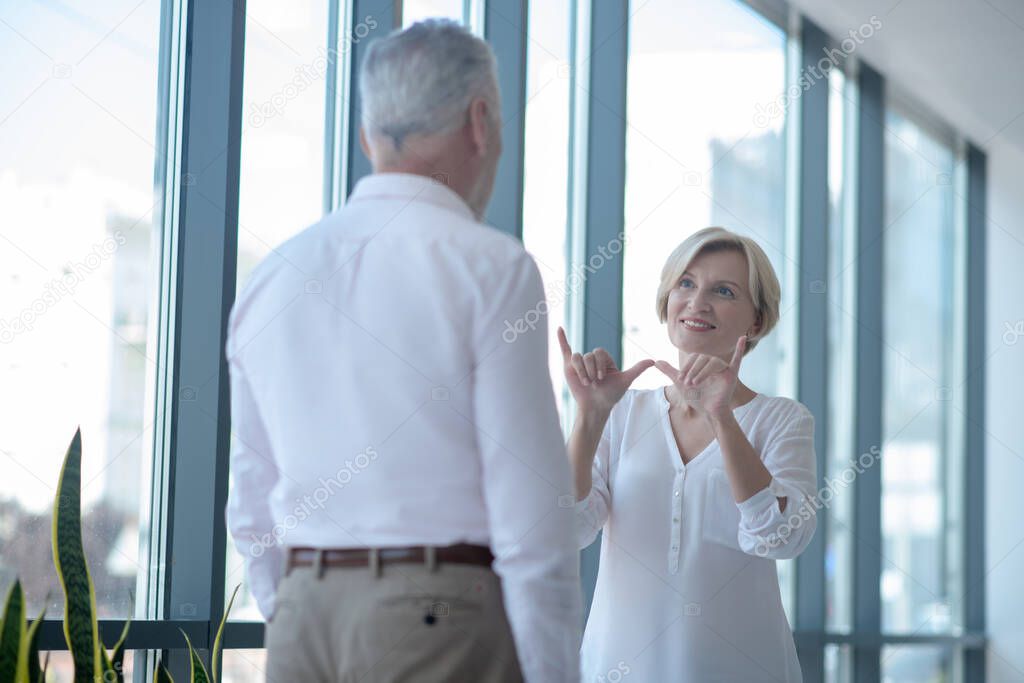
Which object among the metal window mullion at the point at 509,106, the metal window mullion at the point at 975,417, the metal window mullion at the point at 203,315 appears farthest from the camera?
the metal window mullion at the point at 975,417

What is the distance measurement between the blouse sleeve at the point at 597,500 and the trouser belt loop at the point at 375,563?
89cm

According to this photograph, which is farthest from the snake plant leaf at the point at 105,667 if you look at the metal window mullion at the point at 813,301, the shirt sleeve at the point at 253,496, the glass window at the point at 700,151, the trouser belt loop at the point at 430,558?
the metal window mullion at the point at 813,301

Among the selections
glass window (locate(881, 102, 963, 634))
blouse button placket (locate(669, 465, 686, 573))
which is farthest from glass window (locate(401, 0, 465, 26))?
glass window (locate(881, 102, 963, 634))

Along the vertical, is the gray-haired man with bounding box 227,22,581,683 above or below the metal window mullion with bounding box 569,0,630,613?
below

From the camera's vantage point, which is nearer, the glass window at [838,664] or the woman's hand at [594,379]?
the woman's hand at [594,379]

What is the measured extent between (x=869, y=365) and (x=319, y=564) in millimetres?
5127

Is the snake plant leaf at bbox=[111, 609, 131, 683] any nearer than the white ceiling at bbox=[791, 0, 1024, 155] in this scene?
Yes

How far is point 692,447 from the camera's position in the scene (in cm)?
239

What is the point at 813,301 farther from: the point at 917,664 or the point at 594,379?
the point at 594,379

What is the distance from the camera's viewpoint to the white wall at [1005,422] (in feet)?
22.0

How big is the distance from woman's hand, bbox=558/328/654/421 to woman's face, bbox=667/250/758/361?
36cm

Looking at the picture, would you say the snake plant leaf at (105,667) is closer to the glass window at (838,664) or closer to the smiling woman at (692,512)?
the smiling woman at (692,512)

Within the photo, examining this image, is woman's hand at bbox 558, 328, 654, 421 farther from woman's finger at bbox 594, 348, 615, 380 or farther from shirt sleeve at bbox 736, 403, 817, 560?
shirt sleeve at bbox 736, 403, 817, 560

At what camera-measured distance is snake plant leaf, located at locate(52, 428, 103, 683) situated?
2039mm
